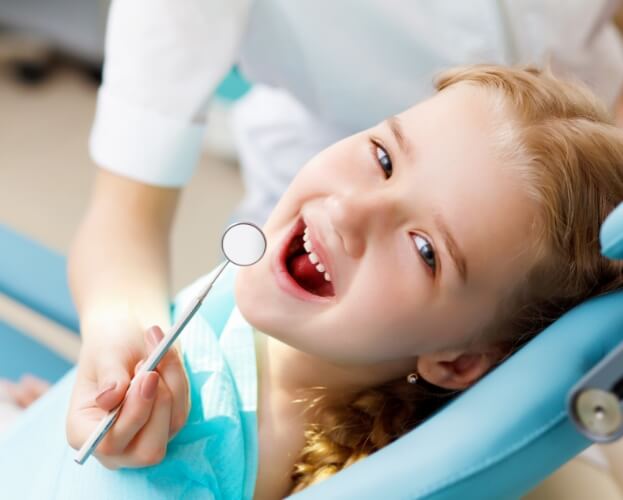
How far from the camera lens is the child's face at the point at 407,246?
70 cm

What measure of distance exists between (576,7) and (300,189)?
491 millimetres

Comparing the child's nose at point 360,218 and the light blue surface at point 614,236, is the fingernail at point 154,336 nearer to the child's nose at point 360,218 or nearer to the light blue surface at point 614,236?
the child's nose at point 360,218

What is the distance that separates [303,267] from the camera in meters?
0.77

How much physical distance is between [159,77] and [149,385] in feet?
1.44

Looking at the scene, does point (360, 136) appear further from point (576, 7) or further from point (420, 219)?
point (576, 7)

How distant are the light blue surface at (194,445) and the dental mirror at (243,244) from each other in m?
0.20

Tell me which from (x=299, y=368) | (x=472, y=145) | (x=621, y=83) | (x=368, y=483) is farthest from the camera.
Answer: (x=621, y=83)

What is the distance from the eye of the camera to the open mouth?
75 centimetres

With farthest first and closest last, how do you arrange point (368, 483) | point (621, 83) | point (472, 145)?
point (621, 83)
point (472, 145)
point (368, 483)

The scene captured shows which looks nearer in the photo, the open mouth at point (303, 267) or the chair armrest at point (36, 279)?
the open mouth at point (303, 267)

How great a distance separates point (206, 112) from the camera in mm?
1008

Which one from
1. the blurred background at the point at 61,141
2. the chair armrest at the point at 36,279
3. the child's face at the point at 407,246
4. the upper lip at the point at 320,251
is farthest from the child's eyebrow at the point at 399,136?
the blurred background at the point at 61,141

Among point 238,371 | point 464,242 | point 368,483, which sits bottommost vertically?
point 238,371

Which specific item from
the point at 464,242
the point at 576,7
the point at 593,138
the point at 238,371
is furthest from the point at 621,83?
the point at 238,371
